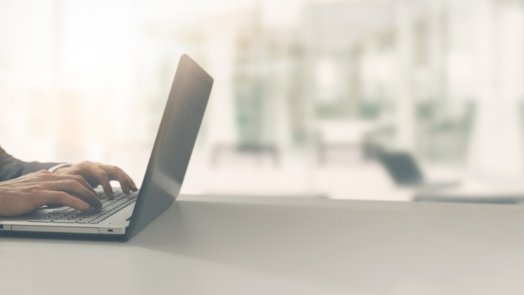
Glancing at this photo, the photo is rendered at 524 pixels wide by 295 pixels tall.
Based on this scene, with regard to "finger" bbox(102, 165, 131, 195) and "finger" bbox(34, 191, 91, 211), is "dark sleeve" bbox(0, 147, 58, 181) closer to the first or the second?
"finger" bbox(102, 165, 131, 195)

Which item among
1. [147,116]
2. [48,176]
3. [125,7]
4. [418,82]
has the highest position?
[125,7]

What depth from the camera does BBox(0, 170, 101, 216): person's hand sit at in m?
0.74

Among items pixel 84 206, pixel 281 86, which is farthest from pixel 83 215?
pixel 281 86

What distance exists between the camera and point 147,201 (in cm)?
71

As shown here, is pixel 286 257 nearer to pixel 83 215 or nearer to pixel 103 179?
pixel 83 215

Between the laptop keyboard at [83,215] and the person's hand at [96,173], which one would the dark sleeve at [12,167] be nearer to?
the person's hand at [96,173]

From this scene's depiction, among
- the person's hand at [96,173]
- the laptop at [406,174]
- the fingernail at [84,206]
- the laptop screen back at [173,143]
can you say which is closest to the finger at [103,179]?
the person's hand at [96,173]

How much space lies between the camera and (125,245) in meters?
0.67

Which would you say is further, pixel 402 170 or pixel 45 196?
pixel 402 170

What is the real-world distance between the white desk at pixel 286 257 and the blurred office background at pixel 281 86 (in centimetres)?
371

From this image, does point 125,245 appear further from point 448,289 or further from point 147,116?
point 147,116

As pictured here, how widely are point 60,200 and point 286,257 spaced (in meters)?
0.31

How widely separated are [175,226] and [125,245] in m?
0.13

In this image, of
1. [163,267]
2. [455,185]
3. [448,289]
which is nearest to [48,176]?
[163,267]
